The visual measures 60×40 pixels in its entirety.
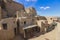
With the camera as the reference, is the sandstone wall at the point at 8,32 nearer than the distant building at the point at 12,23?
Yes

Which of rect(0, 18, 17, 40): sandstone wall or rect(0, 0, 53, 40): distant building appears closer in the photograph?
rect(0, 18, 17, 40): sandstone wall

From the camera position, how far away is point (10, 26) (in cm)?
1373

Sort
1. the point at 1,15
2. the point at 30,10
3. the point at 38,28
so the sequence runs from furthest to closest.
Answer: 1. the point at 30,10
2. the point at 38,28
3. the point at 1,15

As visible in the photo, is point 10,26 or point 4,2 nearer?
point 10,26

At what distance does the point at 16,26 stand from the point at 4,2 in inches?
268

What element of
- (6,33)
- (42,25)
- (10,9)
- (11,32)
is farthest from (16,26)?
(10,9)

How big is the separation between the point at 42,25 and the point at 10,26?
21.7 ft

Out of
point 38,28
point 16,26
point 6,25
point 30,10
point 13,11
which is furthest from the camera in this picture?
point 30,10

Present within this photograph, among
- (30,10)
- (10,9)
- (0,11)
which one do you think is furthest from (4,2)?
(30,10)

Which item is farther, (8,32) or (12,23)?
(12,23)

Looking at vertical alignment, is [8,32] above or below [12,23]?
below

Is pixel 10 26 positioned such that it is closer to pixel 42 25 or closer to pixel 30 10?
pixel 42 25

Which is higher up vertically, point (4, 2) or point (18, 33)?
point (4, 2)

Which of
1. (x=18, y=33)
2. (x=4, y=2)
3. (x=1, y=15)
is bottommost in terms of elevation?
(x=18, y=33)
